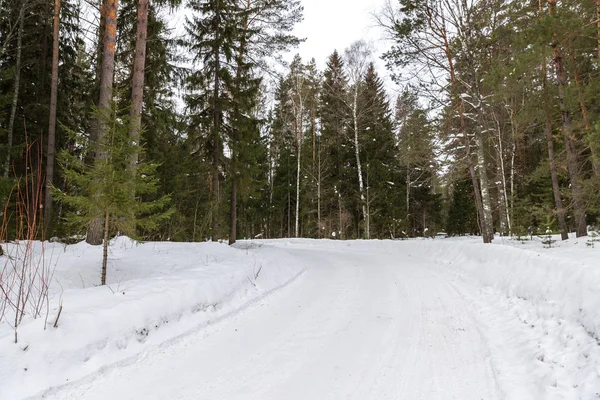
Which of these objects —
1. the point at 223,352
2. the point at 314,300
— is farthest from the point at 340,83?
the point at 223,352

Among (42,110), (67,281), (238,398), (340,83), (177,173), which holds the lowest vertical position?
(238,398)

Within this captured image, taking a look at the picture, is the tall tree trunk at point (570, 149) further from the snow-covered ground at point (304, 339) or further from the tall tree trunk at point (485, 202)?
the snow-covered ground at point (304, 339)

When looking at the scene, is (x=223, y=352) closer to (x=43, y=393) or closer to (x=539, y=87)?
(x=43, y=393)

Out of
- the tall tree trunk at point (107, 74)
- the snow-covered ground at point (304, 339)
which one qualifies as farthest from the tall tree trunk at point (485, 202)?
the tall tree trunk at point (107, 74)

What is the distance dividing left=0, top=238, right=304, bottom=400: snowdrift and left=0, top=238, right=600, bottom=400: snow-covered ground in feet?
0.05

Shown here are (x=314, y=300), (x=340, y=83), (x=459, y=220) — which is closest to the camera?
(x=314, y=300)

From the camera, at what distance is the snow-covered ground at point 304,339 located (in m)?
2.94

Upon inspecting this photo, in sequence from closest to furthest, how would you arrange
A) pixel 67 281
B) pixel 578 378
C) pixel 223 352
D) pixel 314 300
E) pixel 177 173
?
pixel 578 378, pixel 223 352, pixel 67 281, pixel 314 300, pixel 177 173

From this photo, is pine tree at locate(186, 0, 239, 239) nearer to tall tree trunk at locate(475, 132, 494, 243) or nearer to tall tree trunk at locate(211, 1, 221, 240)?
tall tree trunk at locate(211, 1, 221, 240)

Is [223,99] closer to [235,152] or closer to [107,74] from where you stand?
[235,152]

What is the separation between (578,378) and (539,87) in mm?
→ 13779

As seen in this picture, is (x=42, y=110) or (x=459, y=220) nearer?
(x=42, y=110)

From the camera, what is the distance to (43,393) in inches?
108

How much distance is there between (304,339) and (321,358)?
57 cm
